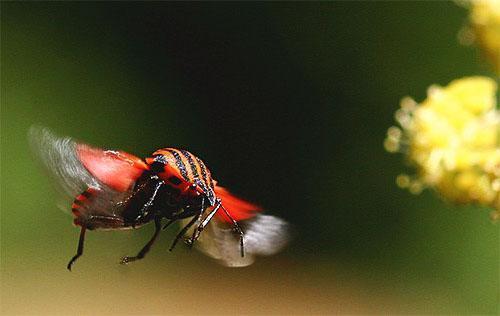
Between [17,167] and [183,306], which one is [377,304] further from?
[17,167]

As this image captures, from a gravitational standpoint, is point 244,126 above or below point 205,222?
above

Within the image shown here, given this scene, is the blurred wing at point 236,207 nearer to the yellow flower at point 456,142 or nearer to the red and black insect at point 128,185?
the red and black insect at point 128,185

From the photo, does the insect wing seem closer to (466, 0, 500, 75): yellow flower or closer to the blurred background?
(466, 0, 500, 75): yellow flower

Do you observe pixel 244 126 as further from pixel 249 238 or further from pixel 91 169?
pixel 91 169

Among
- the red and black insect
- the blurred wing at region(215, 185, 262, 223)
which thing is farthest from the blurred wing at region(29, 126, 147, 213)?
the blurred wing at region(215, 185, 262, 223)

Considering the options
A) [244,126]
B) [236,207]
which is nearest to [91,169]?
[236,207]

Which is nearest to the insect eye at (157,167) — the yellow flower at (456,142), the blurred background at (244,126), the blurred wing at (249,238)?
the blurred wing at (249,238)

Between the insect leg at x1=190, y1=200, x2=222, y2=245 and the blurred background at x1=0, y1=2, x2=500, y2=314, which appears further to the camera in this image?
the blurred background at x1=0, y1=2, x2=500, y2=314
